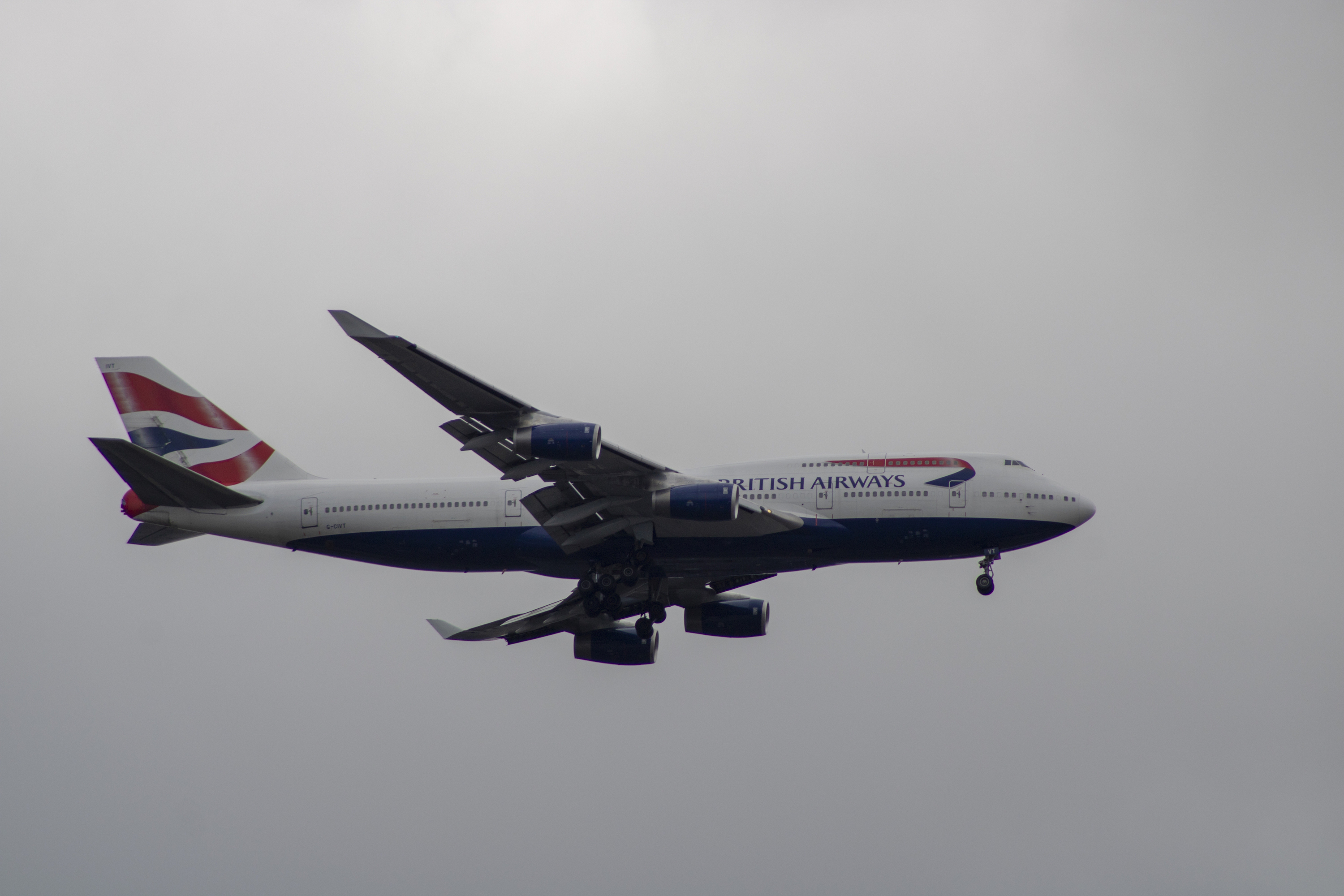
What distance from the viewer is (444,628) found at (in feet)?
140

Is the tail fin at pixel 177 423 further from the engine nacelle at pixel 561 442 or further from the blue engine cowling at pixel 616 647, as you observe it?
the engine nacelle at pixel 561 442

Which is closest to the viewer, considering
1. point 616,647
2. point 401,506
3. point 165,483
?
point 165,483

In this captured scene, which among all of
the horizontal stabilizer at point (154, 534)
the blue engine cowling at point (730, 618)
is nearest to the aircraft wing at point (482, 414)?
the blue engine cowling at point (730, 618)

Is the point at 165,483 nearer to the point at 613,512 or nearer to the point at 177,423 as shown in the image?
the point at 177,423

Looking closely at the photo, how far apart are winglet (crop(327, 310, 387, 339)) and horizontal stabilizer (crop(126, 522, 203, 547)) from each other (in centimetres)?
1390

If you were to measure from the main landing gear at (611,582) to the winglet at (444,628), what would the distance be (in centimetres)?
760

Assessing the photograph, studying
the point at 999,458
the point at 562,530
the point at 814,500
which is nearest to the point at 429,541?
the point at 562,530

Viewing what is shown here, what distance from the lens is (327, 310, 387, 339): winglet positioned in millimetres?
27891

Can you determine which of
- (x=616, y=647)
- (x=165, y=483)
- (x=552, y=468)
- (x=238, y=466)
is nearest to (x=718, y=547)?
(x=552, y=468)

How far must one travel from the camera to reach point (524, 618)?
42.8m

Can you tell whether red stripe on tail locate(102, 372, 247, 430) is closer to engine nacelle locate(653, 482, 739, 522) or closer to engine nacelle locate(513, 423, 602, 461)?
engine nacelle locate(513, 423, 602, 461)

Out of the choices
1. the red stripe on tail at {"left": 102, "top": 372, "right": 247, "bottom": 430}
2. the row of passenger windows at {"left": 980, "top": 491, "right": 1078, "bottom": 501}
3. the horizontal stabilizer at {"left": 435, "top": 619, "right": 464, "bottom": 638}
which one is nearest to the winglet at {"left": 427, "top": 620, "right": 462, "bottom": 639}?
the horizontal stabilizer at {"left": 435, "top": 619, "right": 464, "bottom": 638}

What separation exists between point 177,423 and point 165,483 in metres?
6.05

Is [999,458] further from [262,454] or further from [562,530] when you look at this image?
[262,454]
